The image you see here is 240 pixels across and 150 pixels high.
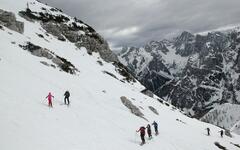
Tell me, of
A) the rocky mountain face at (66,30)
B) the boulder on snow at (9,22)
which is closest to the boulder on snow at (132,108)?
the boulder on snow at (9,22)

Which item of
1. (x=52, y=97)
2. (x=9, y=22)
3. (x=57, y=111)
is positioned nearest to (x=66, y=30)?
(x=9, y=22)

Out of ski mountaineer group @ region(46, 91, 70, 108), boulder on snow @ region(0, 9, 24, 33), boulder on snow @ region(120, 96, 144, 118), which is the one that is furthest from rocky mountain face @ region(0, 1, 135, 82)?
ski mountaineer group @ region(46, 91, 70, 108)

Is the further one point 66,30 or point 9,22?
point 66,30

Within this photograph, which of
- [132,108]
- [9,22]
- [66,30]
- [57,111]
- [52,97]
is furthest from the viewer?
[66,30]

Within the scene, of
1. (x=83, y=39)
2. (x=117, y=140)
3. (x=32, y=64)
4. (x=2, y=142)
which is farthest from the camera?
(x=83, y=39)

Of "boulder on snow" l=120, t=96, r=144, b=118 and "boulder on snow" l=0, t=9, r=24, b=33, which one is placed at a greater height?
"boulder on snow" l=0, t=9, r=24, b=33

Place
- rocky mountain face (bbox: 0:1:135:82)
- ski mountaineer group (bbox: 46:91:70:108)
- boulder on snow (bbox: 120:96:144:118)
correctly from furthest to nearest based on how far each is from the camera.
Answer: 1. rocky mountain face (bbox: 0:1:135:82)
2. boulder on snow (bbox: 120:96:144:118)
3. ski mountaineer group (bbox: 46:91:70:108)

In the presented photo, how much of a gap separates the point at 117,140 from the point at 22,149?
12.4m

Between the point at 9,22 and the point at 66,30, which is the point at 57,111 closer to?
the point at 9,22

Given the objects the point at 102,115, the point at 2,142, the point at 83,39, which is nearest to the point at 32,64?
the point at 102,115

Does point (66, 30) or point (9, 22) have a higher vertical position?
point (66, 30)

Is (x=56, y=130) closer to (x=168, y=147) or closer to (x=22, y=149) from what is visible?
(x=22, y=149)

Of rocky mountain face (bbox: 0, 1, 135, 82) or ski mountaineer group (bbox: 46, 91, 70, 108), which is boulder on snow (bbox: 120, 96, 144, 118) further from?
rocky mountain face (bbox: 0, 1, 135, 82)

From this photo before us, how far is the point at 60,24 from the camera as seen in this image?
11725 centimetres
